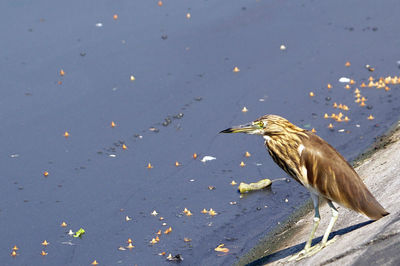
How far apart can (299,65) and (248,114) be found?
283 cm

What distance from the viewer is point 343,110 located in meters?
16.1

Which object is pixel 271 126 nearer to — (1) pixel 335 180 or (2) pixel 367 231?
(1) pixel 335 180

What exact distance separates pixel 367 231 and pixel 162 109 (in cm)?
797

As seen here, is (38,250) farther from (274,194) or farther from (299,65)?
(299,65)

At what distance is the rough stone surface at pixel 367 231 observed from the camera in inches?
344

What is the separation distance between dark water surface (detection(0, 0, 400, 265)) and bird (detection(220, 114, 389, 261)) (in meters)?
2.93

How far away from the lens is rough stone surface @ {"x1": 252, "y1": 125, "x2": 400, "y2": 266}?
8.73 m

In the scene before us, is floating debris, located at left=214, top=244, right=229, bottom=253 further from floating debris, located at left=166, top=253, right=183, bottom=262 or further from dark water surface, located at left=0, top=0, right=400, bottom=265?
floating debris, located at left=166, top=253, right=183, bottom=262

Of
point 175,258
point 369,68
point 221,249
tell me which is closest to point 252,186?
point 221,249

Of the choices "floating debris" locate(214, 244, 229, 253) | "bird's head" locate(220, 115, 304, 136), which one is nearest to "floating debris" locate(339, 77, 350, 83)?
"floating debris" locate(214, 244, 229, 253)

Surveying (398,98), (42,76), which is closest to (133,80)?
(42,76)

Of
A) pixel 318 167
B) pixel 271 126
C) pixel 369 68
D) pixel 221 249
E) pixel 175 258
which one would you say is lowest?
pixel 318 167

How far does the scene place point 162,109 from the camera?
16547 mm

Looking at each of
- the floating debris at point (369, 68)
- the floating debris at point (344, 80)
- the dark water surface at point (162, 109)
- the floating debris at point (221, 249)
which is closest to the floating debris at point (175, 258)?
the dark water surface at point (162, 109)
